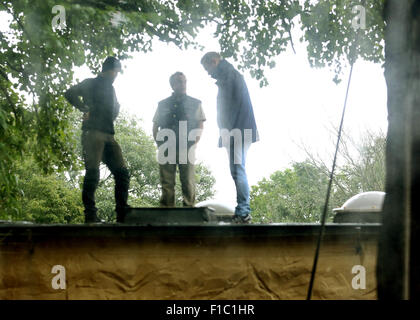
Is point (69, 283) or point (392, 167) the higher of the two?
point (392, 167)

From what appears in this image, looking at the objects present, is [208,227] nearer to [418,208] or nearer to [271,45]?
[418,208]

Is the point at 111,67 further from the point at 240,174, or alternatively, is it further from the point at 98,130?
the point at 240,174

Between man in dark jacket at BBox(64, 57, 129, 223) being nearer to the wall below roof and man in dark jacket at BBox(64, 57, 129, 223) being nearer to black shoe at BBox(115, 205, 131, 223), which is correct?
black shoe at BBox(115, 205, 131, 223)

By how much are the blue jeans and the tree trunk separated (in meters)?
3.04

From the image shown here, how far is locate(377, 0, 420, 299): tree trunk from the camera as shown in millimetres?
2113

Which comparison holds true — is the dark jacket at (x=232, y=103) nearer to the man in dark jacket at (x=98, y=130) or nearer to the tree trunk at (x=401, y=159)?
the man in dark jacket at (x=98, y=130)

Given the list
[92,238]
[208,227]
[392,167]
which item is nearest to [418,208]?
[392,167]

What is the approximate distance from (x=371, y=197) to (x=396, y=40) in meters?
4.38

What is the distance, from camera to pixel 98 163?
5.68m

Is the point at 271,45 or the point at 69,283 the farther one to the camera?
the point at 271,45

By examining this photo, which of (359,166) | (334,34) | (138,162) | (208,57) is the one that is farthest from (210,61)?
(138,162)

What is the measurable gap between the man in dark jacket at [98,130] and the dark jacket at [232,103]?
1.21 m
